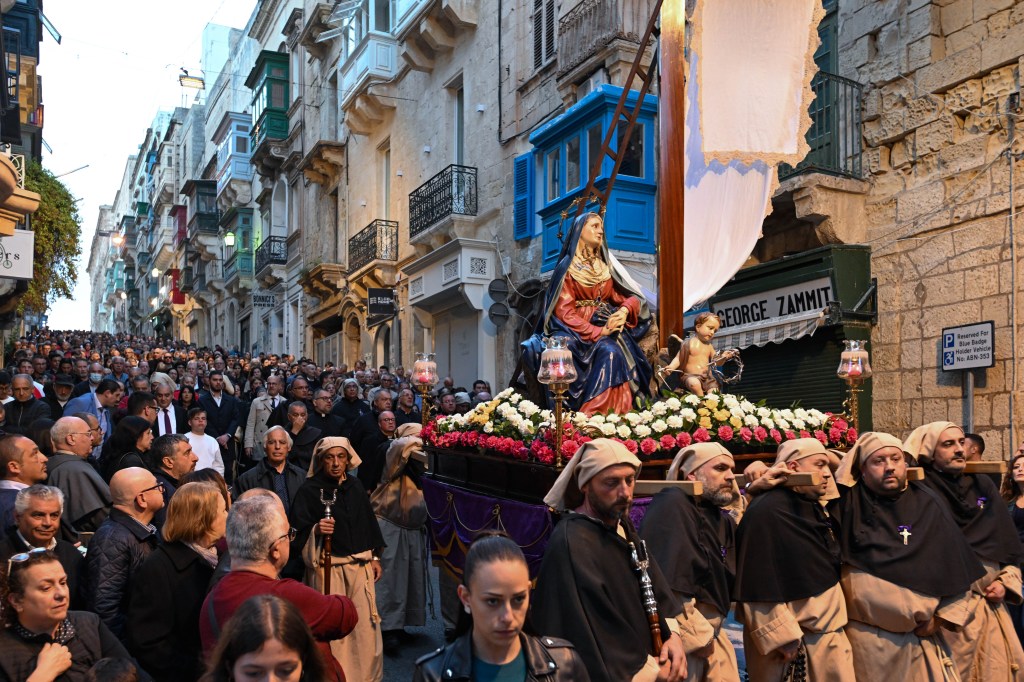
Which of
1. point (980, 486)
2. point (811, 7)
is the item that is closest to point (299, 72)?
point (811, 7)

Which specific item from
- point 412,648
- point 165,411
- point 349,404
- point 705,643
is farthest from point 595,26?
point 705,643

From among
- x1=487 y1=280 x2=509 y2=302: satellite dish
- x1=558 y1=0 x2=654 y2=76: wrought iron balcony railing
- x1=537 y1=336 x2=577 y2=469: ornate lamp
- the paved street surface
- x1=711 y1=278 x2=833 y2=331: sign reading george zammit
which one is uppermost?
x1=558 y1=0 x2=654 y2=76: wrought iron balcony railing

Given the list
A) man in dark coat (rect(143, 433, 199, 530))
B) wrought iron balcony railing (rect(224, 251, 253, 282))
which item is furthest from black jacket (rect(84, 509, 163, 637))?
wrought iron balcony railing (rect(224, 251, 253, 282))

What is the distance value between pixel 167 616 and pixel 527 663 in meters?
1.72

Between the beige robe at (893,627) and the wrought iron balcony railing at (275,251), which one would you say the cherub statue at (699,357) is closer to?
the beige robe at (893,627)

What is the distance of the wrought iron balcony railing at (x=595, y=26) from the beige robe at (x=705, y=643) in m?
12.7

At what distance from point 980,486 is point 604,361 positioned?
9.10ft

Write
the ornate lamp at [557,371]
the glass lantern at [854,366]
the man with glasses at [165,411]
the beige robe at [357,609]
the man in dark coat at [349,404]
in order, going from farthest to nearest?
the man in dark coat at [349,404] → the man with glasses at [165,411] → the glass lantern at [854,366] → the ornate lamp at [557,371] → the beige robe at [357,609]

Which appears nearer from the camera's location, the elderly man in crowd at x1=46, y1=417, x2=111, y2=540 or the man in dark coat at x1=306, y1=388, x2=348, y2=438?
the elderly man in crowd at x1=46, y1=417, x2=111, y2=540

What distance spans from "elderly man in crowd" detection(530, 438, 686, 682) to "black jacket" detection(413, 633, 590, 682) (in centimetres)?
44

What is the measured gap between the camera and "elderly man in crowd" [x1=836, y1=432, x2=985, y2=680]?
4.54m

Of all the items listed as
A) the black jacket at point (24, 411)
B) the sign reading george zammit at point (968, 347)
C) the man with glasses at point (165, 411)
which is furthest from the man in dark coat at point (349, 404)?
the sign reading george zammit at point (968, 347)

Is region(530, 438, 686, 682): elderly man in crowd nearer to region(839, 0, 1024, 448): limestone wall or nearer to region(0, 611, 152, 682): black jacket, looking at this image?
region(0, 611, 152, 682): black jacket

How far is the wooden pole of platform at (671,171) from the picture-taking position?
25.5ft
